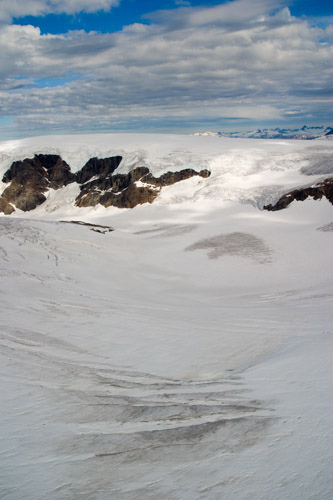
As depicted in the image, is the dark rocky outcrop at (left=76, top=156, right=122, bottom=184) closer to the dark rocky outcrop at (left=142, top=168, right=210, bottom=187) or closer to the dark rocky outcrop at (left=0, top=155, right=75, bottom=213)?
the dark rocky outcrop at (left=0, top=155, right=75, bottom=213)

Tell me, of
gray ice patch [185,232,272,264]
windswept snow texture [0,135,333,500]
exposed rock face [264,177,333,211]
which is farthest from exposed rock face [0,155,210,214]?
windswept snow texture [0,135,333,500]

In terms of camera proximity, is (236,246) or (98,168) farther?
(98,168)

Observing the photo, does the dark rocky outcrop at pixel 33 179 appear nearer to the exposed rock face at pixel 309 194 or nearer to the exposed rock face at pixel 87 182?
the exposed rock face at pixel 87 182

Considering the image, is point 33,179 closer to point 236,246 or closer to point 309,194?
point 309,194

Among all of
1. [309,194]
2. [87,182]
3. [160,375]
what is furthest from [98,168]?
[160,375]

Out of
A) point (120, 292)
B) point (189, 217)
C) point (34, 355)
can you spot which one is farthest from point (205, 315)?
point (189, 217)

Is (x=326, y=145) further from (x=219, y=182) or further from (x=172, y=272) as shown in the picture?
(x=172, y=272)
